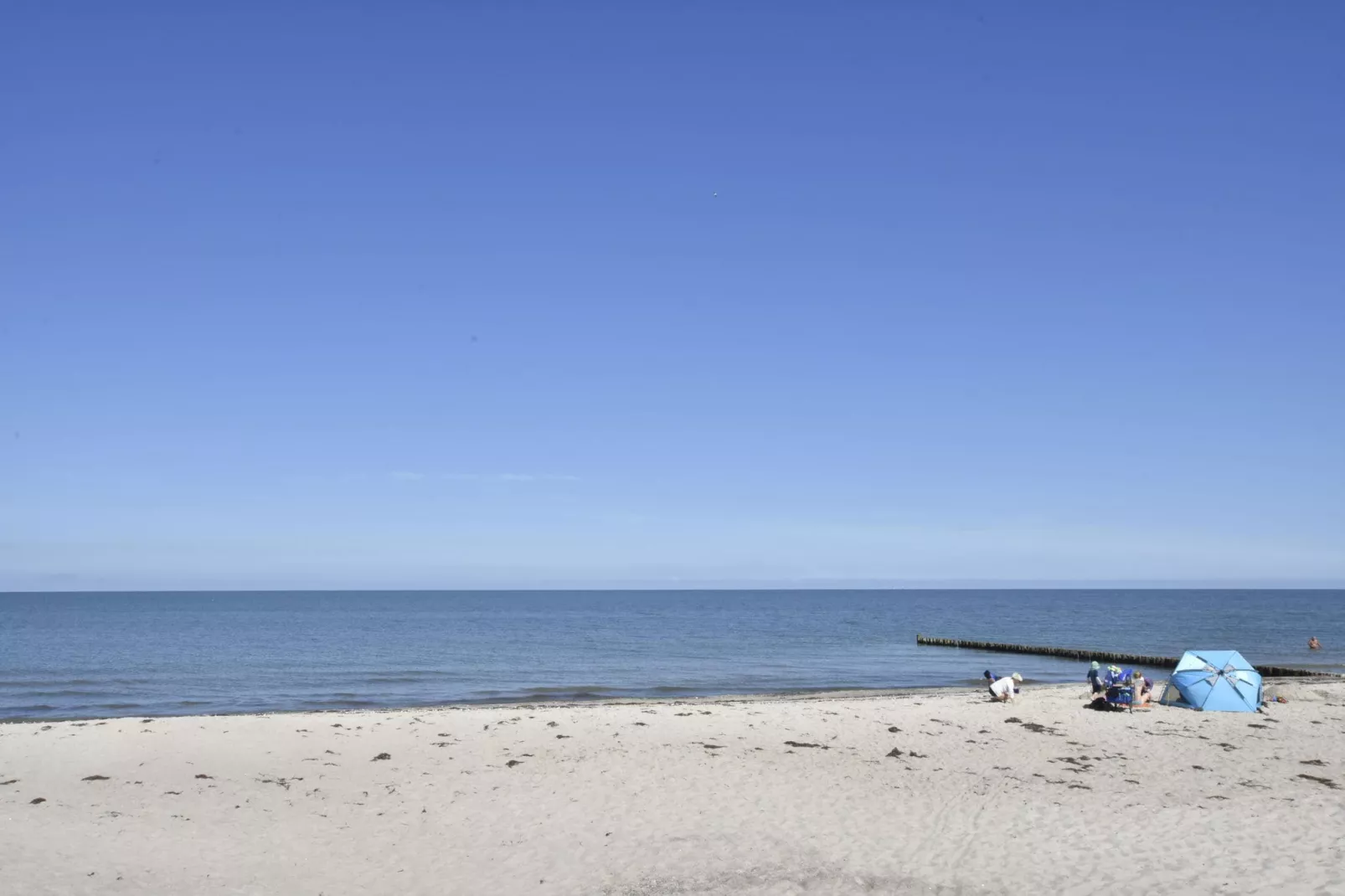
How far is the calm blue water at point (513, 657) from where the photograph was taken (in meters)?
36.7

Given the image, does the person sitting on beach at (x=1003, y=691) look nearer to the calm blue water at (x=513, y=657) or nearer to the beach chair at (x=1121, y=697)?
the beach chair at (x=1121, y=697)

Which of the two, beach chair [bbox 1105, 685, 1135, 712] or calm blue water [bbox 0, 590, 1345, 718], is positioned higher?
beach chair [bbox 1105, 685, 1135, 712]

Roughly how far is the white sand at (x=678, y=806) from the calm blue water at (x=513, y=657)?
12.7 metres

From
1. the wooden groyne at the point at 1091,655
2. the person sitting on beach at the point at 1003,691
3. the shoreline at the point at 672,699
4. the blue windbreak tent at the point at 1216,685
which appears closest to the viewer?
the blue windbreak tent at the point at 1216,685

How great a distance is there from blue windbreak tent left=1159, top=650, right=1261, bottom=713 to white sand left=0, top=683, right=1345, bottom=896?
33.9 inches

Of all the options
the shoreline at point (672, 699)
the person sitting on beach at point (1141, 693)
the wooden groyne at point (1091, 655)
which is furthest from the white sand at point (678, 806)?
Result: the wooden groyne at point (1091, 655)

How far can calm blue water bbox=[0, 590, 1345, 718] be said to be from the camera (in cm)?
3672

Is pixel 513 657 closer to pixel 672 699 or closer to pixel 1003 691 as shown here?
pixel 672 699

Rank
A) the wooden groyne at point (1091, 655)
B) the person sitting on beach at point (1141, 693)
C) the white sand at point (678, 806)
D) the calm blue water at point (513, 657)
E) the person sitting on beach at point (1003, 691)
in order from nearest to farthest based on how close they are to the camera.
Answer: the white sand at point (678, 806), the person sitting on beach at point (1141, 693), the person sitting on beach at point (1003, 691), the calm blue water at point (513, 657), the wooden groyne at point (1091, 655)

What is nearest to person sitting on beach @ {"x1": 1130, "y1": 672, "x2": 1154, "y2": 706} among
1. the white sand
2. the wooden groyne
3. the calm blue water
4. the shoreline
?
the white sand

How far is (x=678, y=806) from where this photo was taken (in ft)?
50.6

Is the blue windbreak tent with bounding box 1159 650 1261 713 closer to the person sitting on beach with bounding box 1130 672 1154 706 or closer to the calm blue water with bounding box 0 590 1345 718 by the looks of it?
the person sitting on beach with bounding box 1130 672 1154 706

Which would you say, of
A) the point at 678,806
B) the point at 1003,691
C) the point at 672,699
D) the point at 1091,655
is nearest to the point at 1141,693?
the point at 1003,691

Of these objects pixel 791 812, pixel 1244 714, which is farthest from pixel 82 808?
pixel 1244 714
